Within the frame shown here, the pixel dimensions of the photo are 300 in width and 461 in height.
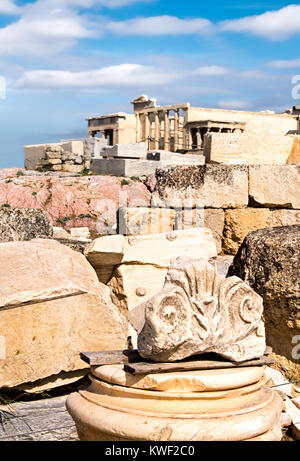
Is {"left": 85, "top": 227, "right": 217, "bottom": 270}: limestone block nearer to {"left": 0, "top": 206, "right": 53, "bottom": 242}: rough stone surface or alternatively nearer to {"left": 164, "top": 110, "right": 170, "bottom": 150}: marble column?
{"left": 0, "top": 206, "right": 53, "bottom": 242}: rough stone surface

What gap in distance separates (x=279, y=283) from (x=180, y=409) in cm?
201

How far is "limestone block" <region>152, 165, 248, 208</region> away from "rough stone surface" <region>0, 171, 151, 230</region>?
8.22 m

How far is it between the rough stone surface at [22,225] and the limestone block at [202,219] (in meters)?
1.52

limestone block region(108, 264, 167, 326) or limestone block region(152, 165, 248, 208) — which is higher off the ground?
limestone block region(152, 165, 248, 208)

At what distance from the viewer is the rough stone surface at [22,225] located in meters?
6.45

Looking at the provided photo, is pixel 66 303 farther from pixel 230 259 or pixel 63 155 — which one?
pixel 63 155

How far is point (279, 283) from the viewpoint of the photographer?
4.76 meters

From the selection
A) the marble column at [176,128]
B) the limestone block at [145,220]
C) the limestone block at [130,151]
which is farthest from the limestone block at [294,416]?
the marble column at [176,128]

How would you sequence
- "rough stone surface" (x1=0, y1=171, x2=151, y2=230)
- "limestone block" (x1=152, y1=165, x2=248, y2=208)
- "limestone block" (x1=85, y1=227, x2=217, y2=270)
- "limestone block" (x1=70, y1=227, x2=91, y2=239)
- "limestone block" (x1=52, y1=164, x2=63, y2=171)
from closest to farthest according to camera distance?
1. "limestone block" (x1=85, y1=227, x2=217, y2=270)
2. "limestone block" (x1=152, y1=165, x2=248, y2=208)
3. "limestone block" (x1=70, y1=227, x2=91, y2=239)
4. "rough stone surface" (x1=0, y1=171, x2=151, y2=230)
5. "limestone block" (x1=52, y1=164, x2=63, y2=171)

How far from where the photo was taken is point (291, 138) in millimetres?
7969

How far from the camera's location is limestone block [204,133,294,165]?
7.39m

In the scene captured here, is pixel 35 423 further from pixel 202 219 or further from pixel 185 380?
pixel 202 219

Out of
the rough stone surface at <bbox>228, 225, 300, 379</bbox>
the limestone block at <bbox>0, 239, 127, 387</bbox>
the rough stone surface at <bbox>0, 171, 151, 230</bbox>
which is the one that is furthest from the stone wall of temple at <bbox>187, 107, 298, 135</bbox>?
the limestone block at <bbox>0, 239, 127, 387</bbox>
